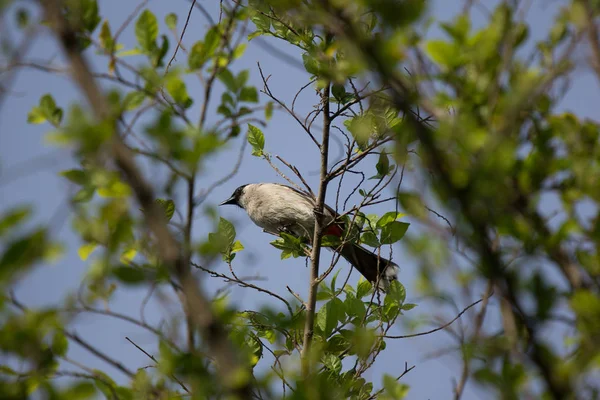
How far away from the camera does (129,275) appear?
1.44m

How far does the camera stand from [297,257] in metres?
4.54

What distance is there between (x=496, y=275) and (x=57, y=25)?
1009 mm

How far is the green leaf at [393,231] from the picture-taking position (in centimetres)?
386

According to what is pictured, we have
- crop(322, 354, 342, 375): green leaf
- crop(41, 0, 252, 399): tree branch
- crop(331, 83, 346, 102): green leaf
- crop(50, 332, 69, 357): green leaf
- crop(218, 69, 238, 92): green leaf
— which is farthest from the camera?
crop(331, 83, 346, 102): green leaf

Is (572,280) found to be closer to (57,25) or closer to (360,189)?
(57,25)

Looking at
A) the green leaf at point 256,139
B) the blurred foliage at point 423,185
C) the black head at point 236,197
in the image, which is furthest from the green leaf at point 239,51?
the black head at point 236,197

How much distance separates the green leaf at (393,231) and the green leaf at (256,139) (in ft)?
3.74

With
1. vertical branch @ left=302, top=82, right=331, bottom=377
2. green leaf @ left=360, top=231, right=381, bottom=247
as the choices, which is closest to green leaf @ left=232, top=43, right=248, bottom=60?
vertical branch @ left=302, top=82, right=331, bottom=377

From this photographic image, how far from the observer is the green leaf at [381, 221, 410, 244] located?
386 centimetres

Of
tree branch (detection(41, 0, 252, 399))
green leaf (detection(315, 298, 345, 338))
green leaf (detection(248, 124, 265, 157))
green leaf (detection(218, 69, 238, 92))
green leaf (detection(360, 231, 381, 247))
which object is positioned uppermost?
green leaf (detection(248, 124, 265, 157))

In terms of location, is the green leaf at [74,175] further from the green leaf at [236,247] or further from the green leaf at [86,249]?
the green leaf at [236,247]

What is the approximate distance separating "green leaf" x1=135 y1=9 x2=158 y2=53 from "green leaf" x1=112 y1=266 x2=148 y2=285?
842mm

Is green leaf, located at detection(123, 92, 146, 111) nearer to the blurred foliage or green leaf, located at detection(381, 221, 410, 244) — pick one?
the blurred foliage

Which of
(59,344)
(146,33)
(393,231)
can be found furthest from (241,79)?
(393,231)
